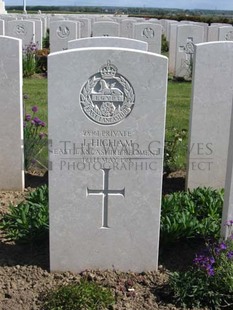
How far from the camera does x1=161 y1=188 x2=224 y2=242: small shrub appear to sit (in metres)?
3.98

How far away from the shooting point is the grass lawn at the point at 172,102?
7.64m

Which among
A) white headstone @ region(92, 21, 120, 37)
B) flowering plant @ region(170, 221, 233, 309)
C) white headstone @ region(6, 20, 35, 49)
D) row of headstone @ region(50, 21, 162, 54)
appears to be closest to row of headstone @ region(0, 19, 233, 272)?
flowering plant @ region(170, 221, 233, 309)

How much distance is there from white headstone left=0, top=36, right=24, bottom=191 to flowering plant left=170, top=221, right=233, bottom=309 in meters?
2.45

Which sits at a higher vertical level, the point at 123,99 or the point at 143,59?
the point at 143,59

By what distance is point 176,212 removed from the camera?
4258 millimetres

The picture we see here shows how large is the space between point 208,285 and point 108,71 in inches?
57.5

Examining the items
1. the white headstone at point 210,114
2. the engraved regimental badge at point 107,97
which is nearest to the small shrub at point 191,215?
the white headstone at point 210,114

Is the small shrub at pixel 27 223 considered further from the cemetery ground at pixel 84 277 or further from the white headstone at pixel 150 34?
the white headstone at pixel 150 34

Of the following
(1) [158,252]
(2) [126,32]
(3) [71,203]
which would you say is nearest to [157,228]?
(1) [158,252]

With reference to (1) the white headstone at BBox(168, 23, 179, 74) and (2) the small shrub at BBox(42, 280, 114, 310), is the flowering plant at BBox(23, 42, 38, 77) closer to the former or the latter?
(1) the white headstone at BBox(168, 23, 179, 74)

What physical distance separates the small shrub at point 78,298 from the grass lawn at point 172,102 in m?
2.87

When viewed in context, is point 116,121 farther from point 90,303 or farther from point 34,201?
point 34,201

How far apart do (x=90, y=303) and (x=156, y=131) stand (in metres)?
1.14

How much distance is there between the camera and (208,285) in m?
3.37
